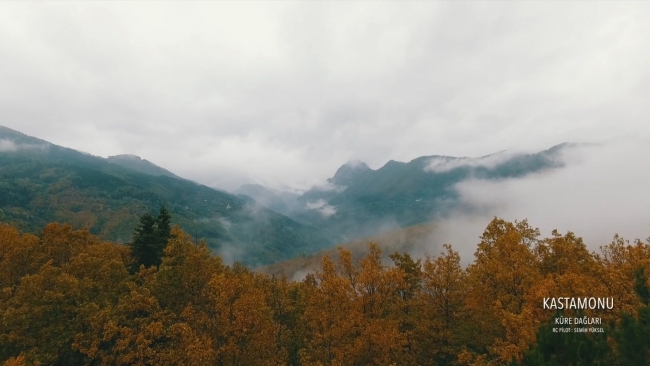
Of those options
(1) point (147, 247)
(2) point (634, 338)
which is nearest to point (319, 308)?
(1) point (147, 247)

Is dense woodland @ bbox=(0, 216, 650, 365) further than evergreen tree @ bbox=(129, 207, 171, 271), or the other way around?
evergreen tree @ bbox=(129, 207, 171, 271)

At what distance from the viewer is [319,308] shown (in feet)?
129

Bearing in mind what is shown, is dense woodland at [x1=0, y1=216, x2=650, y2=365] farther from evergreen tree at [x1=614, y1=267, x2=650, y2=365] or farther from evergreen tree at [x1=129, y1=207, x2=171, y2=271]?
evergreen tree at [x1=129, y1=207, x2=171, y2=271]

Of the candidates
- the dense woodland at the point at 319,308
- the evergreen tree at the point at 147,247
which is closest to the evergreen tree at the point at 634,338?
the dense woodland at the point at 319,308

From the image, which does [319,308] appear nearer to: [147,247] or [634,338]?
[147,247]

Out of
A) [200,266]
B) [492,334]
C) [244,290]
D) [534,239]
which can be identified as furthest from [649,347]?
[200,266]

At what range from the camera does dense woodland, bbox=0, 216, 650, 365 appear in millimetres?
30844

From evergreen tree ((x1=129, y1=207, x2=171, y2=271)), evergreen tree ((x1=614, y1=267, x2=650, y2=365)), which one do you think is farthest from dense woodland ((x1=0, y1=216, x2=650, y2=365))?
evergreen tree ((x1=129, y1=207, x2=171, y2=271))

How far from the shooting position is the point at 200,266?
40.6 m

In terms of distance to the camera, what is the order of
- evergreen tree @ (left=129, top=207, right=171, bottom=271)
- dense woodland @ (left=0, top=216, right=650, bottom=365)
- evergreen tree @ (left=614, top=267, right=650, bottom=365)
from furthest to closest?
evergreen tree @ (left=129, top=207, right=171, bottom=271) → dense woodland @ (left=0, top=216, right=650, bottom=365) → evergreen tree @ (left=614, top=267, right=650, bottom=365)

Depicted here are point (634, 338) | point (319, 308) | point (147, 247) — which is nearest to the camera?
point (634, 338)

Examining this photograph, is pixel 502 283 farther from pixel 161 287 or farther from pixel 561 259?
pixel 161 287

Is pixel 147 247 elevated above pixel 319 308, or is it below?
above

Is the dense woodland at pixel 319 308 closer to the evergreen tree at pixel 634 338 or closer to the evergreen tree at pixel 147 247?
the evergreen tree at pixel 634 338
